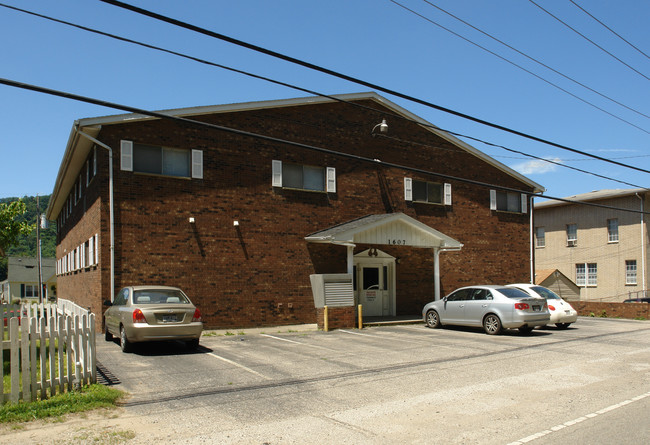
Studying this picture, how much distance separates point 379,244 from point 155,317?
9.72 metres

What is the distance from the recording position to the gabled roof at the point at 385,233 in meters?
18.5

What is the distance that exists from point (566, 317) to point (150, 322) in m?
13.8

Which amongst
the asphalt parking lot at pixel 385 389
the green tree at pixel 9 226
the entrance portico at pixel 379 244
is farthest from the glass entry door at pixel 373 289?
the green tree at pixel 9 226

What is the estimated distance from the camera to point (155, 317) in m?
12.0

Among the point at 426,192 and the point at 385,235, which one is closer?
the point at 385,235

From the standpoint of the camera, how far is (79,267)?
21875 millimetres

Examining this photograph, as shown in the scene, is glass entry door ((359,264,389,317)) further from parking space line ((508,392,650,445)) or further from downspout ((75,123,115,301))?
parking space line ((508,392,650,445))

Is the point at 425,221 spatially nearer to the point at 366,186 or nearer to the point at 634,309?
the point at 366,186

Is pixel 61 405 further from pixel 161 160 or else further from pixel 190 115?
pixel 190 115

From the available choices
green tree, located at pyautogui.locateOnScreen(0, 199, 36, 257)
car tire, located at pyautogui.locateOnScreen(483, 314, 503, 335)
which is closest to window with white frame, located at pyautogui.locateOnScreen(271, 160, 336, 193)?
car tire, located at pyautogui.locateOnScreen(483, 314, 503, 335)

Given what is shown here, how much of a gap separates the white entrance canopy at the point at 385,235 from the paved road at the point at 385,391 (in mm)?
4430

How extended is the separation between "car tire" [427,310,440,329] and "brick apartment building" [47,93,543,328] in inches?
107

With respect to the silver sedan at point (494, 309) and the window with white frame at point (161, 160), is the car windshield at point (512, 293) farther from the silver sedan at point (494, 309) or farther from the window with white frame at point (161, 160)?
the window with white frame at point (161, 160)

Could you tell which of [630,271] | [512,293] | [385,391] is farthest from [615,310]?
[385,391]
